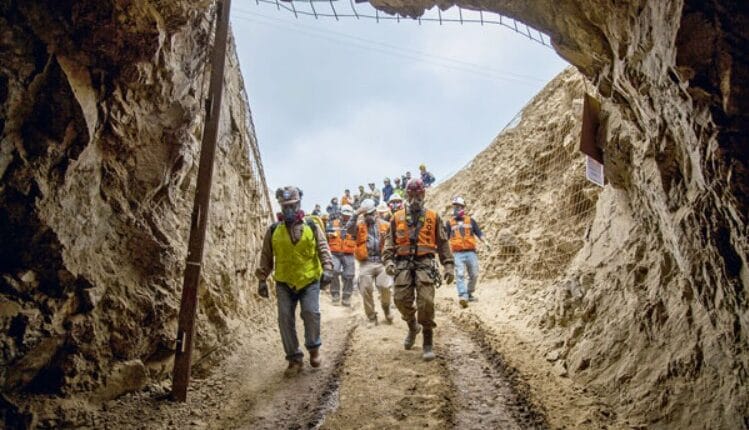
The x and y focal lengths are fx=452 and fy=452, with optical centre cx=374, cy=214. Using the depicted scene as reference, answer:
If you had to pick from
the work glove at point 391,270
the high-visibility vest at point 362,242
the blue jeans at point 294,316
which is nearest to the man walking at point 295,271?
the blue jeans at point 294,316

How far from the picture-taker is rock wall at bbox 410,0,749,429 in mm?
2520

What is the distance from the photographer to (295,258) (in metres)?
5.55

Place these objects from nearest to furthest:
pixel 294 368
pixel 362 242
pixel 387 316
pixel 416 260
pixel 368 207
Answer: pixel 294 368
pixel 416 260
pixel 387 316
pixel 362 242
pixel 368 207

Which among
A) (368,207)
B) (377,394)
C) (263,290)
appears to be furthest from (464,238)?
(377,394)

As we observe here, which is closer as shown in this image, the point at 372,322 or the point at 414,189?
the point at 414,189

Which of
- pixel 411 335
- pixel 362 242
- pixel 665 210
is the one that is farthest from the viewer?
pixel 362 242

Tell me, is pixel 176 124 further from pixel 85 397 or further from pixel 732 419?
pixel 732 419

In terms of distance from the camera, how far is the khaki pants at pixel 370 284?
25.3 ft

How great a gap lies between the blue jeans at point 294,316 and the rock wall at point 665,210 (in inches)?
117

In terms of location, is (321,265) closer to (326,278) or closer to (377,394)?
(326,278)

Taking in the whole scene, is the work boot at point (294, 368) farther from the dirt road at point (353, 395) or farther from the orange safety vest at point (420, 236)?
the orange safety vest at point (420, 236)

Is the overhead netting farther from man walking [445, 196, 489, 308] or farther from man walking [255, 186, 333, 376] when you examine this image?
man walking [255, 186, 333, 376]

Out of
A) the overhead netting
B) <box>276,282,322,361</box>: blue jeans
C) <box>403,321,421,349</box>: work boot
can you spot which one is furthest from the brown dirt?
the overhead netting

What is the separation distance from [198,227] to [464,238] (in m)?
5.80
